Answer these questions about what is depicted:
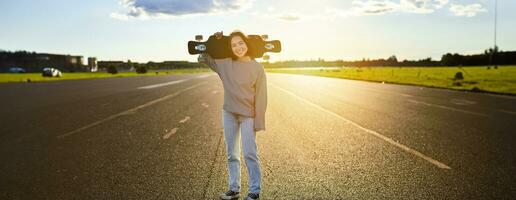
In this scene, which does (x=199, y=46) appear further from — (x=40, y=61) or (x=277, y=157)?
(x=40, y=61)

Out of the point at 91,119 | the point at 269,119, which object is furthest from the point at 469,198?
the point at 91,119

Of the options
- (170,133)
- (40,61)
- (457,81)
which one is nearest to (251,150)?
(170,133)

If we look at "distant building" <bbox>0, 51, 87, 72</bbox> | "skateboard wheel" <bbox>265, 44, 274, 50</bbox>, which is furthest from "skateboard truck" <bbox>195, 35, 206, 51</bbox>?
"distant building" <bbox>0, 51, 87, 72</bbox>

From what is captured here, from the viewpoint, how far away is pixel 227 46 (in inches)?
191

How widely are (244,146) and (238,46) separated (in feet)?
3.15

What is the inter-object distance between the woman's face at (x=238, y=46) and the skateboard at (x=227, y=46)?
58 mm

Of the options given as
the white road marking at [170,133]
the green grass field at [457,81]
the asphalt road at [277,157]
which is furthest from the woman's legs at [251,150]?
the green grass field at [457,81]

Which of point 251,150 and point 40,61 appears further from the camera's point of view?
point 40,61

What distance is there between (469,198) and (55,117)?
37.2ft

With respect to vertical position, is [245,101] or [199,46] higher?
[199,46]

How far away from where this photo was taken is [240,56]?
483 cm

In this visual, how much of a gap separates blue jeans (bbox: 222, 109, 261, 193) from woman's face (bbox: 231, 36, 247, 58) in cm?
62

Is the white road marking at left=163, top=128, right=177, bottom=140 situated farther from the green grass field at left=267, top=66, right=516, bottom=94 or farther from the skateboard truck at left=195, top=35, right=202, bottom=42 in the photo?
the green grass field at left=267, top=66, right=516, bottom=94

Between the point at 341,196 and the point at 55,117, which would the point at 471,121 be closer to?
the point at 341,196
